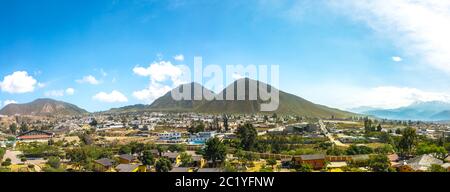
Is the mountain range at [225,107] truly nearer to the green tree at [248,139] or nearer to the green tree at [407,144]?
the green tree at [248,139]

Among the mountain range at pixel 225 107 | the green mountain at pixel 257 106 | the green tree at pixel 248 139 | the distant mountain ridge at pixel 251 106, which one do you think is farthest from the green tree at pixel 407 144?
the green mountain at pixel 257 106

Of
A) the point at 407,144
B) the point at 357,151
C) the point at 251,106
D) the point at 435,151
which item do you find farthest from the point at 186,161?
the point at 251,106

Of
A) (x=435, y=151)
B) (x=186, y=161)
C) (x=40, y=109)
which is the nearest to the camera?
(x=186, y=161)

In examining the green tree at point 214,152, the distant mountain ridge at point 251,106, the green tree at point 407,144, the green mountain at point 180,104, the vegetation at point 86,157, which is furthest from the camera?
the green mountain at point 180,104

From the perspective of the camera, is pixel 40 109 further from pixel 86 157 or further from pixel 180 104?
pixel 86 157

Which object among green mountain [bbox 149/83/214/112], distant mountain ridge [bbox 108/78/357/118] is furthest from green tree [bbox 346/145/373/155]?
green mountain [bbox 149/83/214/112]

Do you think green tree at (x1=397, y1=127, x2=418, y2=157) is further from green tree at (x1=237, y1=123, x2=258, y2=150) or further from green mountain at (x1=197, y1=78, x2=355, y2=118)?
green mountain at (x1=197, y1=78, x2=355, y2=118)

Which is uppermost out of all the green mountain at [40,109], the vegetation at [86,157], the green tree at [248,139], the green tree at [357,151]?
the green mountain at [40,109]
